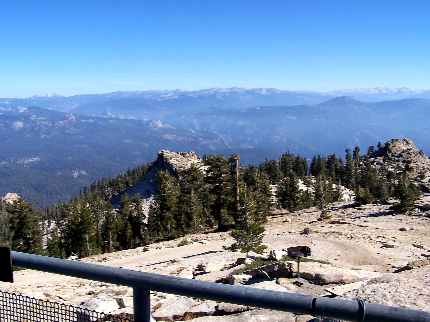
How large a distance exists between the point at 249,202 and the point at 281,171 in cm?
10836

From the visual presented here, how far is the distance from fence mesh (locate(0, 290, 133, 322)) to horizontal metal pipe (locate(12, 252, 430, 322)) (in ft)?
2.26

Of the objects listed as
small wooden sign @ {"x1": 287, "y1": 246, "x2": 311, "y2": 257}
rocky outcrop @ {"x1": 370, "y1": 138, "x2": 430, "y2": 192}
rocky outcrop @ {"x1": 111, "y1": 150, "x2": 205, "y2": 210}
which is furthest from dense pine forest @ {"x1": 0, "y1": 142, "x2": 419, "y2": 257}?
rocky outcrop @ {"x1": 111, "y1": 150, "x2": 205, "y2": 210}

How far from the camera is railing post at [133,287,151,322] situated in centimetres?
489

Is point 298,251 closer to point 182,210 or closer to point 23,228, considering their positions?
point 182,210

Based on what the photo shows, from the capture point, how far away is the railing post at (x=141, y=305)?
4895 mm

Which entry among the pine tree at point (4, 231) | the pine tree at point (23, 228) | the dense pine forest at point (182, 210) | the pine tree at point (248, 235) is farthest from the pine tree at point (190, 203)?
the pine tree at point (248, 235)

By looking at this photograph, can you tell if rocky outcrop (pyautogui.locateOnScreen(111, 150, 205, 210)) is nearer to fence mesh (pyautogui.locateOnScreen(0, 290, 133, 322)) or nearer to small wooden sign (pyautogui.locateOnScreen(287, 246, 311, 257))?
small wooden sign (pyautogui.locateOnScreen(287, 246, 311, 257))

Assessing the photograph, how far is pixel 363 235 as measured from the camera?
143 ft

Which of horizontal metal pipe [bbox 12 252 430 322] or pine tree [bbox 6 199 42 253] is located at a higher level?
horizontal metal pipe [bbox 12 252 430 322]

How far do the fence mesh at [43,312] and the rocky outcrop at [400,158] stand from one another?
129680 millimetres

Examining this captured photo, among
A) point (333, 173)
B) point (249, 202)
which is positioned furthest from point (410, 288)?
point (333, 173)

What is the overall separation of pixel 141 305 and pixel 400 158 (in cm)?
16040

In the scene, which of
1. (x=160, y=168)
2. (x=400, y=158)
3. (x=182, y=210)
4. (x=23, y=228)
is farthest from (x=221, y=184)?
(x=400, y=158)

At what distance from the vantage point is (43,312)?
601 centimetres
